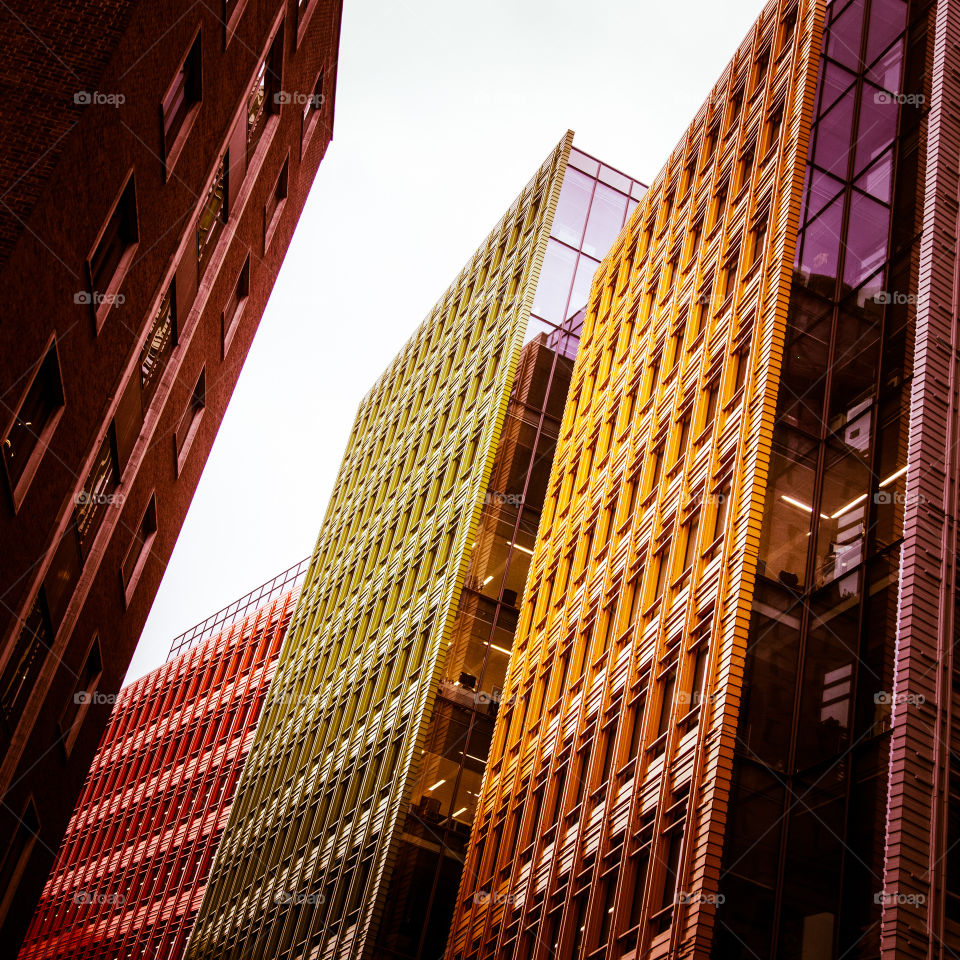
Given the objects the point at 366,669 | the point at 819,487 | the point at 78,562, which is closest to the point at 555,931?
the point at 819,487

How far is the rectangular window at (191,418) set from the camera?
32656 mm

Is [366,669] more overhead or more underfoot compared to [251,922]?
more overhead

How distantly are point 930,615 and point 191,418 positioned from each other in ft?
63.9

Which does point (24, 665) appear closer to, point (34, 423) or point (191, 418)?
point (34, 423)

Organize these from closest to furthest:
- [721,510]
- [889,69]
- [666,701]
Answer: [666,701] → [721,510] → [889,69]

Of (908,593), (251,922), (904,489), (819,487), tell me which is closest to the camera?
(908,593)

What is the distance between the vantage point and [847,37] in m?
34.3

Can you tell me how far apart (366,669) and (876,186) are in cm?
2888

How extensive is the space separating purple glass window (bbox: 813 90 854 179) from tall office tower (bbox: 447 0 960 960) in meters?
0.09

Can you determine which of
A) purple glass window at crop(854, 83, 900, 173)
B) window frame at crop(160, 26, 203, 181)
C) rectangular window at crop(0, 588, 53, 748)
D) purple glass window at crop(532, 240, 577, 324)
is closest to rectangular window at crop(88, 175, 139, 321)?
window frame at crop(160, 26, 203, 181)

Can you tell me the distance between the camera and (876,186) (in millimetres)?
31062

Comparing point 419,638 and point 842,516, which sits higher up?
point 419,638

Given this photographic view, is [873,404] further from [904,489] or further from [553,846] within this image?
[553,846]

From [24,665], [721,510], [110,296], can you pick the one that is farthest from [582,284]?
[110,296]
